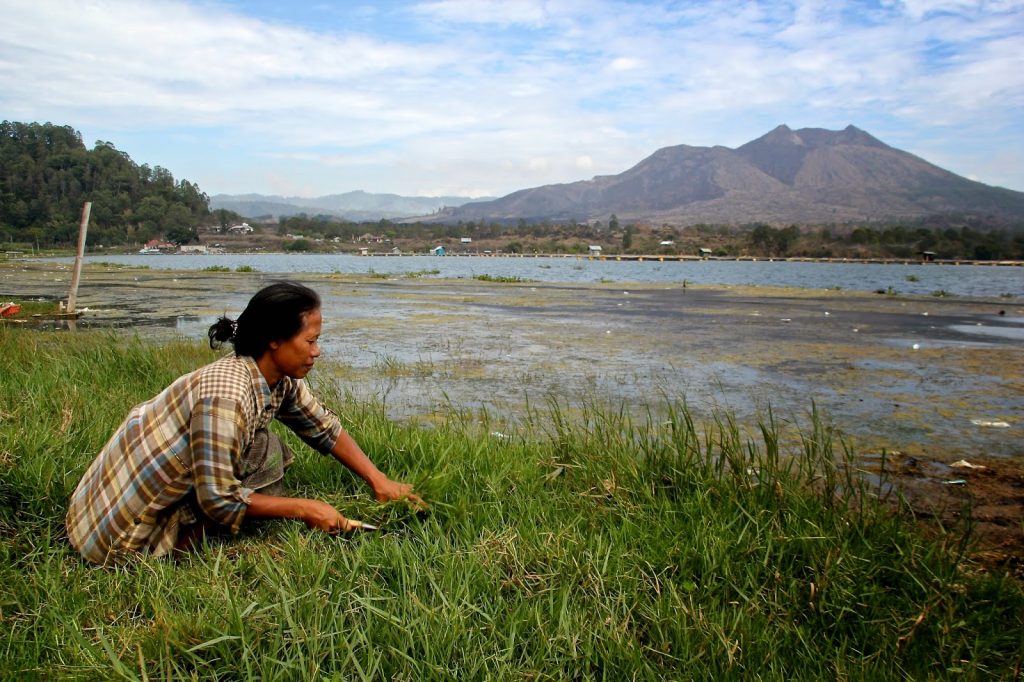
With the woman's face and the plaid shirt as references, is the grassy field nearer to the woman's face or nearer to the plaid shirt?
the plaid shirt

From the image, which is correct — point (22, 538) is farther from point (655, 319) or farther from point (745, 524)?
point (655, 319)

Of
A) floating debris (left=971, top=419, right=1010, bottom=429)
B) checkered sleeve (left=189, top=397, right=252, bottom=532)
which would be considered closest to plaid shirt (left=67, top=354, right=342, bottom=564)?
checkered sleeve (left=189, top=397, right=252, bottom=532)

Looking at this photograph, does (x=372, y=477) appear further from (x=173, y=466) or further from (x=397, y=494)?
(x=173, y=466)

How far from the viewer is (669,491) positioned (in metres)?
3.63

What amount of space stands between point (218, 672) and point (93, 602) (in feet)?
2.41

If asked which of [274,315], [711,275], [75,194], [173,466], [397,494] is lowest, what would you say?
[711,275]

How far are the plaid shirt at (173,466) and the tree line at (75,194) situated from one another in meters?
79.2

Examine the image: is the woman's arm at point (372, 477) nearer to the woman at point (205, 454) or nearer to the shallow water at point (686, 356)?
the woman at point (205, 454)

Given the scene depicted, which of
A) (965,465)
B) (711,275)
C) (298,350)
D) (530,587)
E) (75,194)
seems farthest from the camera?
(75,194)

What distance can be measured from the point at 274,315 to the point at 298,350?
18cm

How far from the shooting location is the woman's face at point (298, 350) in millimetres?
2895

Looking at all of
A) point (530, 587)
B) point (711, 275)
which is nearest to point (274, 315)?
point (530, 587)

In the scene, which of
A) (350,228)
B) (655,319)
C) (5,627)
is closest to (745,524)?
(5,627)

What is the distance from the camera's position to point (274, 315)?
9.39 feet
